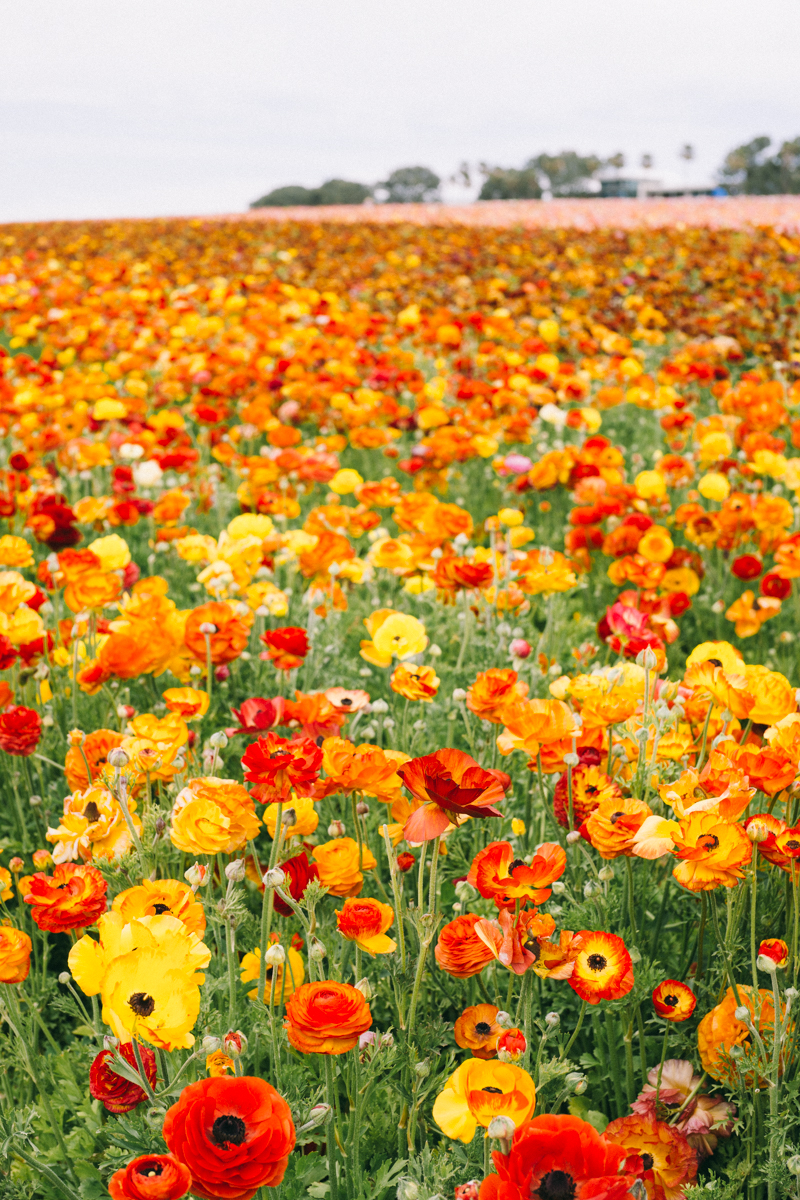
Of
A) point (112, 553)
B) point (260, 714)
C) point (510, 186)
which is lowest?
point (260, 714)

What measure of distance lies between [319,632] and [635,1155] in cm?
175

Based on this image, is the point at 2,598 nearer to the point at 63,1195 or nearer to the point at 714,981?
the point at 63,1195

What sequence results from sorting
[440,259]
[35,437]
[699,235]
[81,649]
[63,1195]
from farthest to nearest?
[699,235]
[440,259]
[35,437]
[81,649]
[63,1195]

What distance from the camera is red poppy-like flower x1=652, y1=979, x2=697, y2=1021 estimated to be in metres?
1.33

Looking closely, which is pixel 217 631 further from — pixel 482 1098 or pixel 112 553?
pixel 482 1098

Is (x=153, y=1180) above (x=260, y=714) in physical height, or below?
below

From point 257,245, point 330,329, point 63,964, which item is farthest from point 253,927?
point 257,245

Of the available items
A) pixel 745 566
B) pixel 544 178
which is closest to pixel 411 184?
pixel 544 178

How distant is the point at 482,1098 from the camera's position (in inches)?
38.9

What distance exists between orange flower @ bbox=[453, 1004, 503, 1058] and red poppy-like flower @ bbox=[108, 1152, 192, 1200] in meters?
0.50

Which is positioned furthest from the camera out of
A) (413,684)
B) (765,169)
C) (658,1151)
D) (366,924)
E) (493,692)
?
(765,169)

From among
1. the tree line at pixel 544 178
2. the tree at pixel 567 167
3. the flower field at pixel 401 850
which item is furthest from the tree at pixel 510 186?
the flower field at pixel 401 850

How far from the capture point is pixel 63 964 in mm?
2035

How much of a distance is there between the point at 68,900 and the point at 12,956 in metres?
0.10
